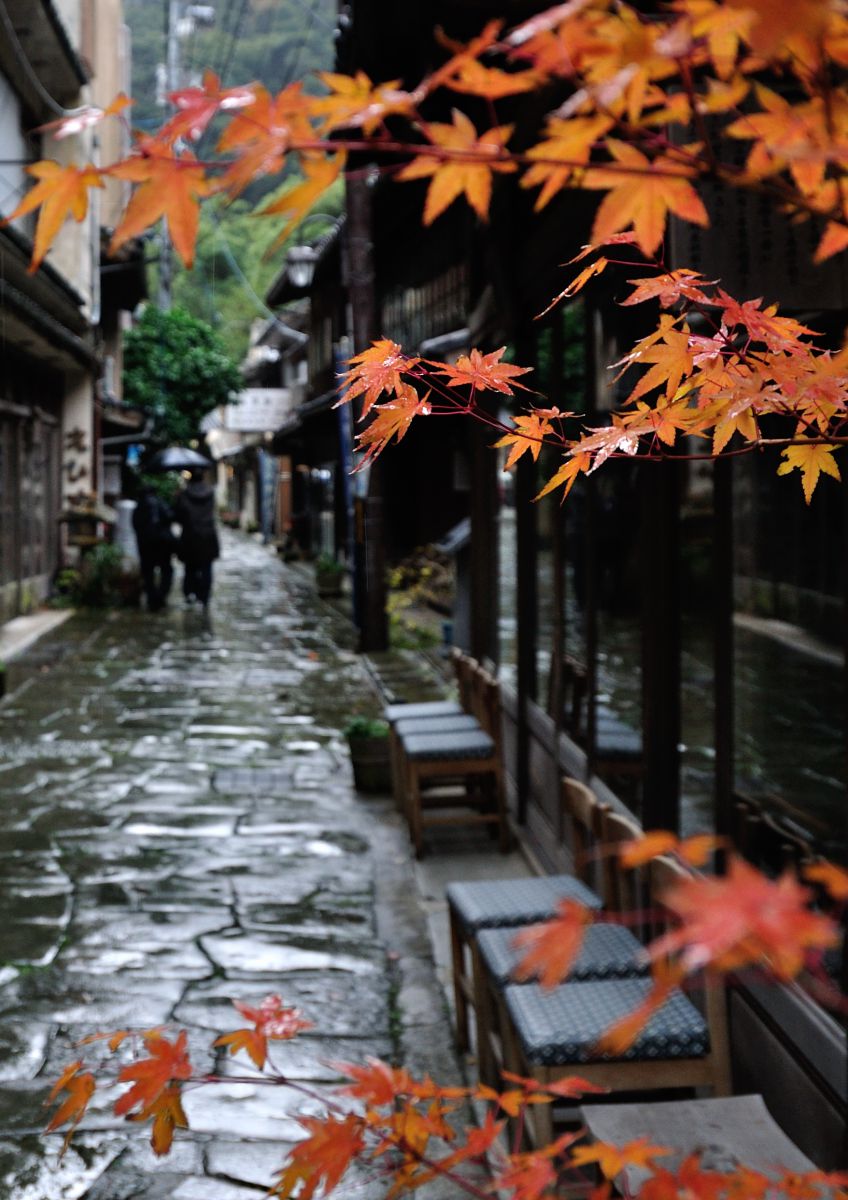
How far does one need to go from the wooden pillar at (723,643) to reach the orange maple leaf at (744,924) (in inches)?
148

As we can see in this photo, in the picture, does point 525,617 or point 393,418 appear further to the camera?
point 525,617

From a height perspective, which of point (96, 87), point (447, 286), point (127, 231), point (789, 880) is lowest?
point (789, 880)

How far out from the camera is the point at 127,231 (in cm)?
146

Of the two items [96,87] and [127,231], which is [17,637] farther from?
[127,231]

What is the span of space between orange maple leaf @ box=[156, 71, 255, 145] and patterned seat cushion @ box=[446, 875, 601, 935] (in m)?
3.82

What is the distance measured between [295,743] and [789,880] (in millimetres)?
10619

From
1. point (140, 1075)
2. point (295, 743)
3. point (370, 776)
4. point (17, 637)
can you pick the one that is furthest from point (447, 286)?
point (140, 1075)

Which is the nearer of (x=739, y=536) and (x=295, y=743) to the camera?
(x=739, y=536)

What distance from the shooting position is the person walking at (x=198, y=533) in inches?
854

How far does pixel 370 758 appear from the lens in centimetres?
973

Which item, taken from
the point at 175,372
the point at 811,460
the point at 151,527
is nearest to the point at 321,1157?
the point at 811,460

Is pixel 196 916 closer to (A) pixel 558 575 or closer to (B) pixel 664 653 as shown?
(A) pixel 558 575

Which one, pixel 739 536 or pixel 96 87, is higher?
pixel 96 87

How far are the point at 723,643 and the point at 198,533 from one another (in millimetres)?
17639
